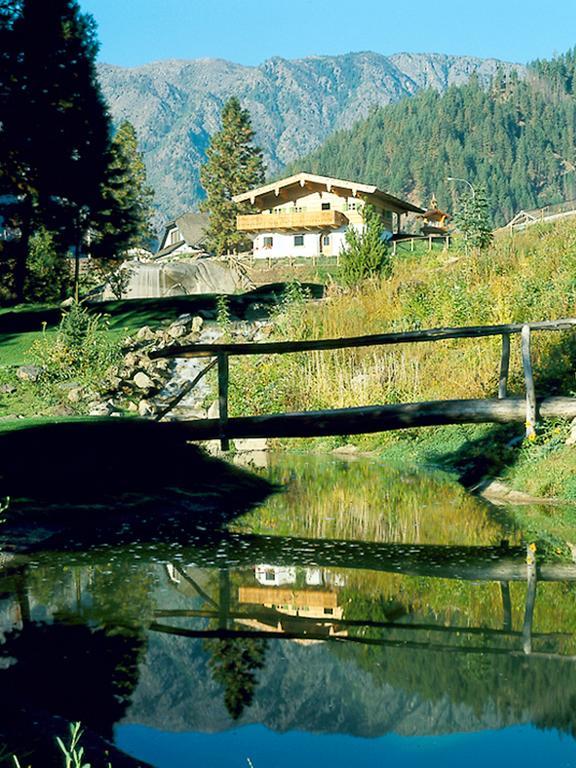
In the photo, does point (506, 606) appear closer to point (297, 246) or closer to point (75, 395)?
point (75, 395)

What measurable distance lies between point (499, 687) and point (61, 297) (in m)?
36.0

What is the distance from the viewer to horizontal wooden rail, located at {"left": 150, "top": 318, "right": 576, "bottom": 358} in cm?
1168

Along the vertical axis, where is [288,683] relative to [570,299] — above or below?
below

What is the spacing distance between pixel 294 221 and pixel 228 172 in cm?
2178

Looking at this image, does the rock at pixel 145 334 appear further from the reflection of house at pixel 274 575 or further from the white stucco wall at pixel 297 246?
the white stucco wall at pixel 297 246

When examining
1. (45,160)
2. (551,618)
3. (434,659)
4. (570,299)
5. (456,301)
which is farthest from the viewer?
(45,160)

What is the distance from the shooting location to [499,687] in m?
6.04

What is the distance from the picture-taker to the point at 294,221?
62875mm

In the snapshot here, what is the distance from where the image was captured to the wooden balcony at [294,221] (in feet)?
204

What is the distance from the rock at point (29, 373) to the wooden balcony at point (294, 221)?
42.8m

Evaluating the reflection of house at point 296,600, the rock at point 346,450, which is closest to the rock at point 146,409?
the rock at point 346,450

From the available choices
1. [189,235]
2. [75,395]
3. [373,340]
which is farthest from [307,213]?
[373,340]

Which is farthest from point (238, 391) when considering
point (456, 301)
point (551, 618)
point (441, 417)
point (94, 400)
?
point (551, 618)

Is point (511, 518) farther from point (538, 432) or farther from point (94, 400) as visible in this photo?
point (94, 400)
